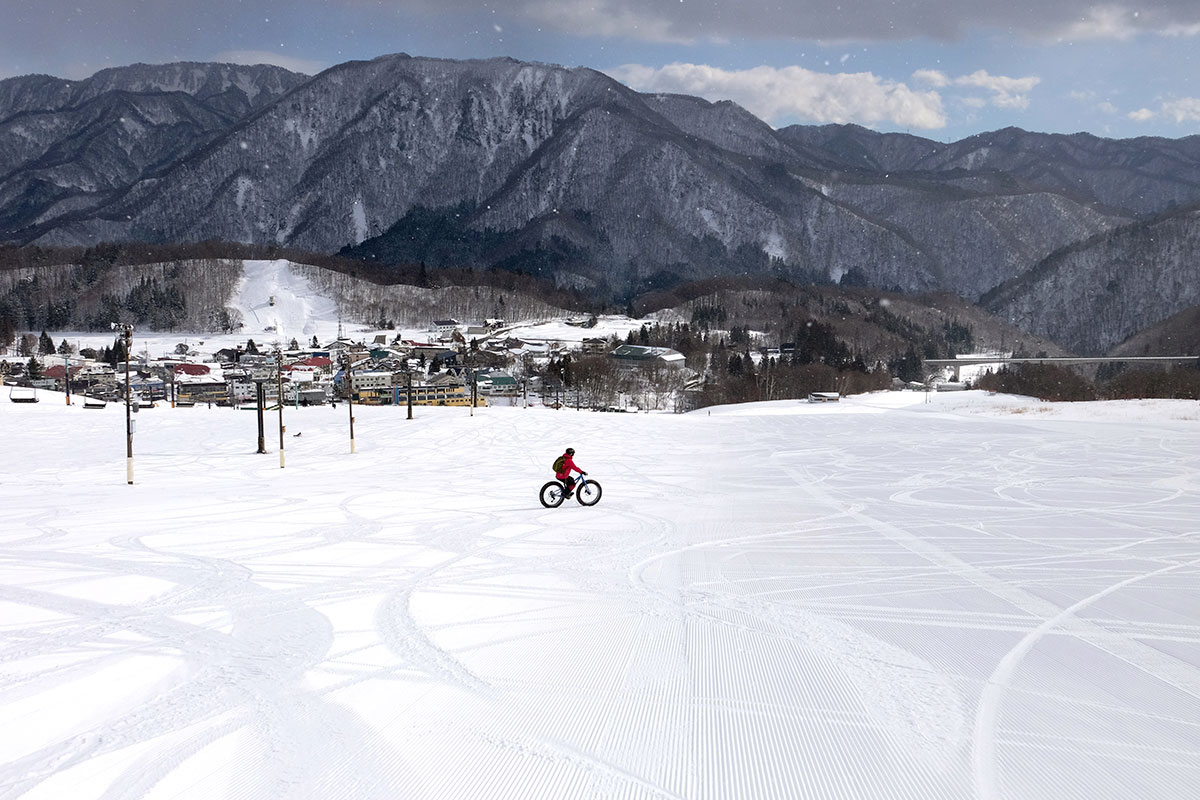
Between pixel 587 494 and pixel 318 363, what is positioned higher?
pixel 318 363

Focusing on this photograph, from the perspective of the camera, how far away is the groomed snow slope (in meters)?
5.59

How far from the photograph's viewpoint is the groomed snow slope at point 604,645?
559cm

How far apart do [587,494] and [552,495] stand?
36.6 inches

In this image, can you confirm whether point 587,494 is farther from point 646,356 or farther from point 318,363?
point 646,356

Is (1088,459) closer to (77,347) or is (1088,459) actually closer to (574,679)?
(574,679)

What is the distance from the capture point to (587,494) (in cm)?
1853

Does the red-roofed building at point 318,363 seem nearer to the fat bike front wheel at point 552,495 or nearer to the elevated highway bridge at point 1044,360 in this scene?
the fat bike front wheel at point 552,495

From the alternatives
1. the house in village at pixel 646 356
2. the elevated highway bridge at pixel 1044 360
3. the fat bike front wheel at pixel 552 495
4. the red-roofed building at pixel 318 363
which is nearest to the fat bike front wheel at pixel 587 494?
the fat bike front wheel at pixel 552 495

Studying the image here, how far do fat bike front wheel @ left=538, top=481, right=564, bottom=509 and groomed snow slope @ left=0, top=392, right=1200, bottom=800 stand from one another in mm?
402

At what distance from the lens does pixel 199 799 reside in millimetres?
5168

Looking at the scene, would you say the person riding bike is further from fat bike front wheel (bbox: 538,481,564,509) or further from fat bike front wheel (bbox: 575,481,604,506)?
fat bike front wheel (bbox: 575,481,604,506)

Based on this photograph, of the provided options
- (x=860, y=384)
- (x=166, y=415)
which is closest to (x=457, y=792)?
(x=166, y=415)

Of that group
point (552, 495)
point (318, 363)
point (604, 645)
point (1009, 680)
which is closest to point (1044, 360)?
point (318, 363)

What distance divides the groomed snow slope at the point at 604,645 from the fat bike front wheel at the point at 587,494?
512mm
